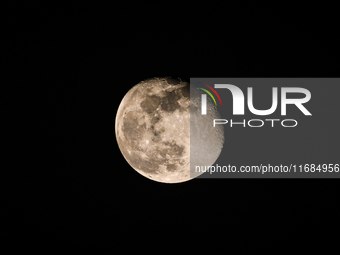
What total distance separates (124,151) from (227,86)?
167 centimetres

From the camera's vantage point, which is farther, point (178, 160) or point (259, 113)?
point (259, 113)

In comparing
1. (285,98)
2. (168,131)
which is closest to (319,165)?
(285,98)

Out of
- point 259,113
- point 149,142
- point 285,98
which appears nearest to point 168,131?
point 149,142

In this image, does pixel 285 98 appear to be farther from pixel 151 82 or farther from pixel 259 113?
pixel 151 82

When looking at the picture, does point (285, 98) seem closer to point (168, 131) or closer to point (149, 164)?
point (168, 131)

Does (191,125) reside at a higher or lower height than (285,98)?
lower

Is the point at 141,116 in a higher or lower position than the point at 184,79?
lower

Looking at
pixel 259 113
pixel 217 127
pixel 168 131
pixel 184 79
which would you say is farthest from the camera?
pixel 259 113

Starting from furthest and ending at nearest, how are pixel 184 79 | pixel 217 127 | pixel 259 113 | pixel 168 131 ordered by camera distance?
pixel 259 113 < pixel 184 79 < pixel 217 127 < pixel 168 131

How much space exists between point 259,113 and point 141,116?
173cm

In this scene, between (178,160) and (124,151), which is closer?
(178,160)

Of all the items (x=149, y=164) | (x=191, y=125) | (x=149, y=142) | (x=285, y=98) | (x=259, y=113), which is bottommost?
(x=149, y=164)

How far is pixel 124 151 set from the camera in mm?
3150

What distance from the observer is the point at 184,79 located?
10.6ft
